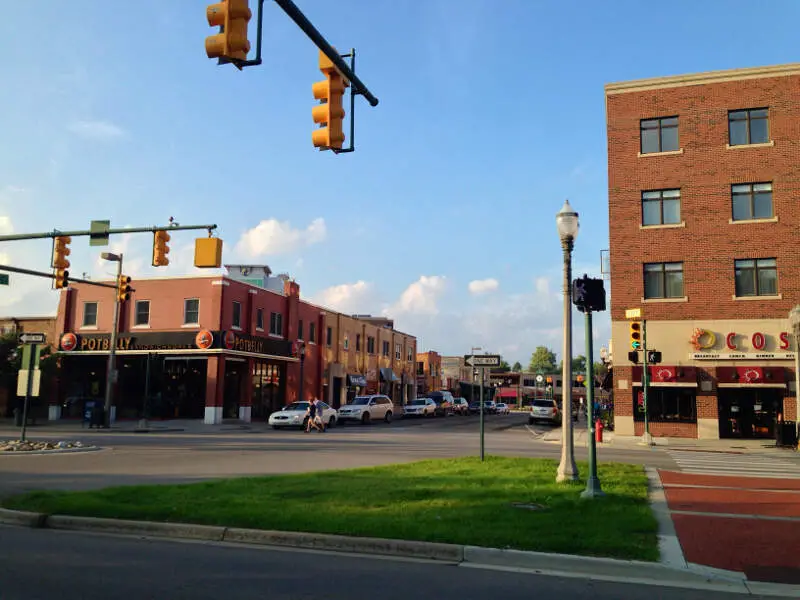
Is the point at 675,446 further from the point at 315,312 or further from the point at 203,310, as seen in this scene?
the point at 315,312

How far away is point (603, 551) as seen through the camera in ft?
24.1

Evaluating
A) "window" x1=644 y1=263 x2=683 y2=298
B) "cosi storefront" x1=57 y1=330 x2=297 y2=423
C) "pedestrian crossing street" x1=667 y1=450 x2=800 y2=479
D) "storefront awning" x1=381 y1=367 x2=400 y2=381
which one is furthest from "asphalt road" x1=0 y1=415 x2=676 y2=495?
"storefront awning" x1=381 y1=367 x2=400 y2=381

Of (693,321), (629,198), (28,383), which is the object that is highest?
(629,198)

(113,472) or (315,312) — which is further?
(315,312)

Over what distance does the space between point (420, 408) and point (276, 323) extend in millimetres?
14276

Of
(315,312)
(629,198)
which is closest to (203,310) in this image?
(315,312)

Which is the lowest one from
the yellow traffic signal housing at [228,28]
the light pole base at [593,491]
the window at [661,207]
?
the light pole base at [593,491]

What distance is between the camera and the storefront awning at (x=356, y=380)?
183 ft

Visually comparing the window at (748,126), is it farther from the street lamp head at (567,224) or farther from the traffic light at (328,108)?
the traffic light at (328,108)

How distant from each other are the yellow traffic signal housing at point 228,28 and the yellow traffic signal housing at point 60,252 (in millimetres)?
15131

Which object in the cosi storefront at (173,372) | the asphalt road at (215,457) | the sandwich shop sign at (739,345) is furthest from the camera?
the cosi storefront at (173,372)

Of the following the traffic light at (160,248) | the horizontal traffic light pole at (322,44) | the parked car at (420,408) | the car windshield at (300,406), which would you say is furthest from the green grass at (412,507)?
the parked car at (420,408)

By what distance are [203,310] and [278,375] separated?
30.4 feet

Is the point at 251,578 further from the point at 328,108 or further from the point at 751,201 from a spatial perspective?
the point at 751,201
